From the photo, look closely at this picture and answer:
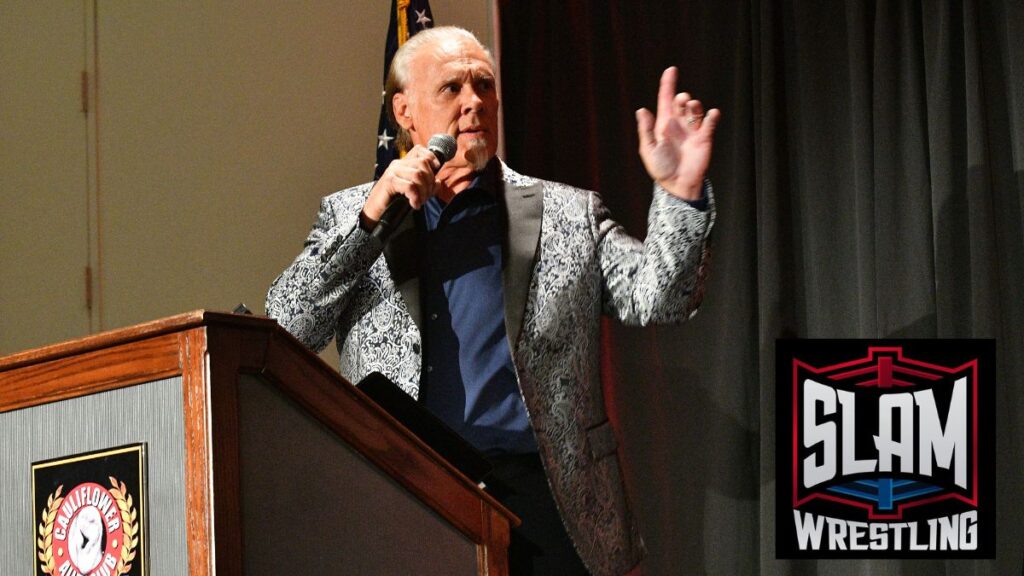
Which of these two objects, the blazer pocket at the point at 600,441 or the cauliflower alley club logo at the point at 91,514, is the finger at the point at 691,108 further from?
the cauliflower alley club logo at the point at 91,514

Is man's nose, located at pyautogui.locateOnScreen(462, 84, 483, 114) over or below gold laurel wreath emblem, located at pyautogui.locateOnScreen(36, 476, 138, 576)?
over

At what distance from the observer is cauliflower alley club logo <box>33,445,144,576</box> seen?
1.12 m

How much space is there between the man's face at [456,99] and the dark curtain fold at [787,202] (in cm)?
110

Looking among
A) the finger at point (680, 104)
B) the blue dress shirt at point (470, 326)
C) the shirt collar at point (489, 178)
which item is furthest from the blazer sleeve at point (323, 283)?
the finger at point (680, 104)

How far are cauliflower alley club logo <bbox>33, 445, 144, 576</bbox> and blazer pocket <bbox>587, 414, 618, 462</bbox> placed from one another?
1.07 meters

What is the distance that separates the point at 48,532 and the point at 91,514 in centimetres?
6

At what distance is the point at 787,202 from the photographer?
3170mm

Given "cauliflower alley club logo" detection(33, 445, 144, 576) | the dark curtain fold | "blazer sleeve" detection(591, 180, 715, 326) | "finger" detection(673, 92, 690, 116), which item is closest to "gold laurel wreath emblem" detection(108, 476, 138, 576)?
"cauliflower alley club logo" detection(33, 445, 144, 576)

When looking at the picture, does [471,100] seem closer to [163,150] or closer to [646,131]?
[646,131]

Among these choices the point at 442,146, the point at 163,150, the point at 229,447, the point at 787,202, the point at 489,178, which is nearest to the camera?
the point at 229,447

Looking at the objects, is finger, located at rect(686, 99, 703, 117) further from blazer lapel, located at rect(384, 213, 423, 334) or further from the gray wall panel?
the gray wall panel

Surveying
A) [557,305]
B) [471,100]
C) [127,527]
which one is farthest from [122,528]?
[471,100]

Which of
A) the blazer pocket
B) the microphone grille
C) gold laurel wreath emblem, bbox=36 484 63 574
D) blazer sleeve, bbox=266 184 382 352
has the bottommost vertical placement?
A: the blazer pocket

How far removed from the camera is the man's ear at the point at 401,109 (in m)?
2.39
